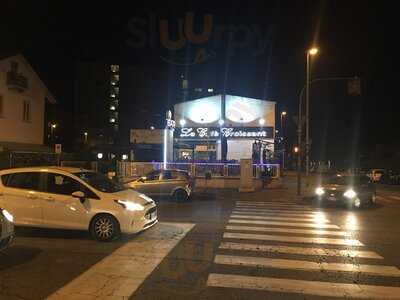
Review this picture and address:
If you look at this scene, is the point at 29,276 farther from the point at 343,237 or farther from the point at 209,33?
the point at 209,33

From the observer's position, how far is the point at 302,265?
835 centimetres

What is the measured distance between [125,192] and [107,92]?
365ft

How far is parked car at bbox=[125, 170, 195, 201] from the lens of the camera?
20516mm

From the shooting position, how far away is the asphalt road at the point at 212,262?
6613mm

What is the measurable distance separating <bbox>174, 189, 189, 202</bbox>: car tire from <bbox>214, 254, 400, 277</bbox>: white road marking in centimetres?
1183

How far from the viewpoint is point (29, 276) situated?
7.19 metres

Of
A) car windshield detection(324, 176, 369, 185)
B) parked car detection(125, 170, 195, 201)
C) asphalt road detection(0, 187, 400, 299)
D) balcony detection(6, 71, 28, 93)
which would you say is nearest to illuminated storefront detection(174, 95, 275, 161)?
balcony detection(6, 71, 28, 93)

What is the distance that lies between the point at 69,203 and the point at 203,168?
19.4m

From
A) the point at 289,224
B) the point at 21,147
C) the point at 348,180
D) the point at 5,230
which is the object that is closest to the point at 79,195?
the point at 5,230

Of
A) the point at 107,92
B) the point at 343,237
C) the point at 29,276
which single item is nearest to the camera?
the point at 29,276

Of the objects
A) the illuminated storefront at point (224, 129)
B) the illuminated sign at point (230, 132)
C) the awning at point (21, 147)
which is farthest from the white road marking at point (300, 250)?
the illuminated sign at point (230, 132)

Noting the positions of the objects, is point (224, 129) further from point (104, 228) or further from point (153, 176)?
point (104, 228)

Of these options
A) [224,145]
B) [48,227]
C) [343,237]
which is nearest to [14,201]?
[48,227]

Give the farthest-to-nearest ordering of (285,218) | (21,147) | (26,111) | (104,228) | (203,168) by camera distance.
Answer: (26,111) < (21,147) < (203,168) < (285,218) < (104,228)
